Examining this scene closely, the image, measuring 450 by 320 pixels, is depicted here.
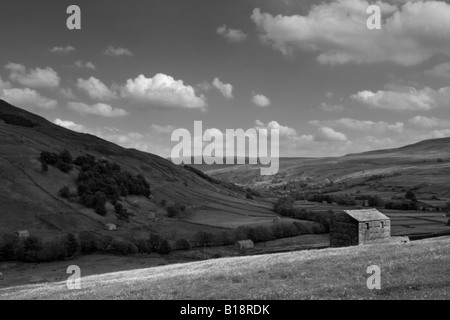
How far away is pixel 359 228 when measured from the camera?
202 ft

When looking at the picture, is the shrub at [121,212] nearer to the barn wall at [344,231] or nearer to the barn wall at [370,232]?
the barn wall at [344,231]

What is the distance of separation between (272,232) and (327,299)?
127770mm

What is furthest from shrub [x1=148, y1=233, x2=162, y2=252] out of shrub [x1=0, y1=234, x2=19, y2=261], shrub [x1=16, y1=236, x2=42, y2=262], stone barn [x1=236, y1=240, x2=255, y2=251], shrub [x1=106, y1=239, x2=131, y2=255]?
shrub [x1=0, y1=234, x2=19, y2=261]

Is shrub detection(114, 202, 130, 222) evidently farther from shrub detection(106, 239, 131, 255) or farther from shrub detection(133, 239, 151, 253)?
shrub detection(106, 239, 131, 255)

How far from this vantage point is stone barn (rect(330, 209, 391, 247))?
62.1m

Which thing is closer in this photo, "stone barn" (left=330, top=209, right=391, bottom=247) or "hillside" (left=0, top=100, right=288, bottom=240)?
"stone barn" (left=330, top=209, right=391, bottom=247)

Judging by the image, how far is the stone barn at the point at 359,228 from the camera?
204ft

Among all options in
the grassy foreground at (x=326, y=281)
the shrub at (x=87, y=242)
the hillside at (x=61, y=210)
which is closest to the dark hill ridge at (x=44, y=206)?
the hillside at (x=61, y=210)

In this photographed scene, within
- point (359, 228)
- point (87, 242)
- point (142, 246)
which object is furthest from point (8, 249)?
point (359, 228)

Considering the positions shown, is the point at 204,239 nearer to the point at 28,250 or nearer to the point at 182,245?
the point at 182,245
